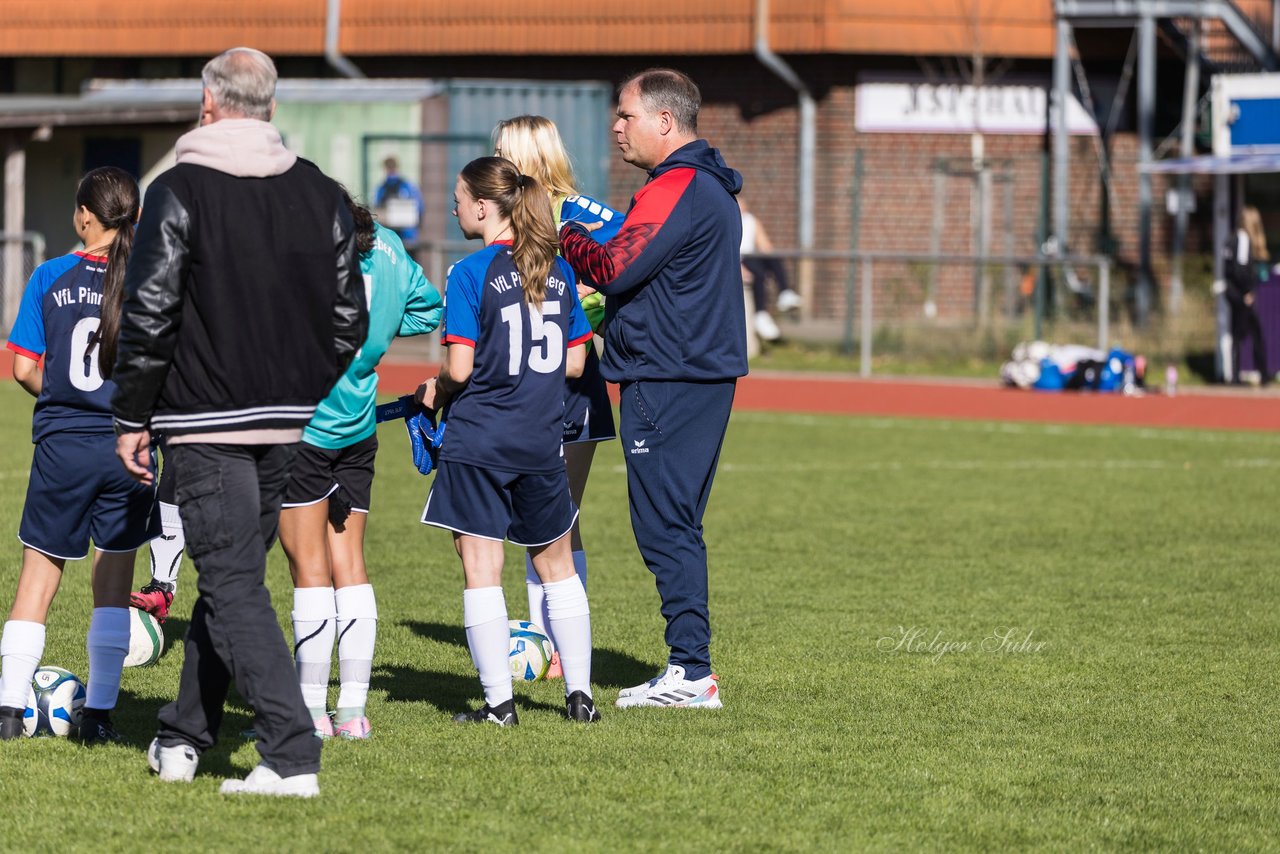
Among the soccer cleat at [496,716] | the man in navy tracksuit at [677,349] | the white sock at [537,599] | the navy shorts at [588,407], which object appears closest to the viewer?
the soccer cleat at [496,716]

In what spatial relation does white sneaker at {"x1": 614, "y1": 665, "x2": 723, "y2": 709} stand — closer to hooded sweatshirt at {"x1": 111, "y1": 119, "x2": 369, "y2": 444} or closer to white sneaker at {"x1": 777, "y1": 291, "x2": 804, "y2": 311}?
hooded sweatshirt at {"x1": 111, "y1": 119, "x2": 369, "y2": 444}

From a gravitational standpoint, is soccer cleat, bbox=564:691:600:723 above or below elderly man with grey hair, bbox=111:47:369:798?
below

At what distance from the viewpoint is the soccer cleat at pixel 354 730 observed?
221 inches

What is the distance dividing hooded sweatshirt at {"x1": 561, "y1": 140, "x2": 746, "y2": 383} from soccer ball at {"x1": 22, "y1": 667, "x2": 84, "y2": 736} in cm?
201

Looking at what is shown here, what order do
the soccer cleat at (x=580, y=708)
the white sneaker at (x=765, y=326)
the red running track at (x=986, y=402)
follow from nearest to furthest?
the soccer cleat at (x=580, y=708), the red running track at (x=986, y=402), the white sneaker at (x=765, y=326)

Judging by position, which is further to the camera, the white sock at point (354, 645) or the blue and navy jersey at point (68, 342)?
the white sock at point (354, 645)

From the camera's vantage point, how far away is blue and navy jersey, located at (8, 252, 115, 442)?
5367 mm

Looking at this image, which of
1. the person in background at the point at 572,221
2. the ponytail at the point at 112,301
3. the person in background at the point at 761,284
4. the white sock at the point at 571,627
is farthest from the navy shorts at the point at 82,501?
the person in background at the point at 761,284

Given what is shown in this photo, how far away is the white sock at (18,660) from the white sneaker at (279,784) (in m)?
1.13

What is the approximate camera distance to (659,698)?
614cm

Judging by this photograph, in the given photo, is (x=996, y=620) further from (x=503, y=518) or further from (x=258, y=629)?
(x=258, y=629)

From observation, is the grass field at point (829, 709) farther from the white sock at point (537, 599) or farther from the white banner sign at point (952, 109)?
the white banner sign at point (952, 109)

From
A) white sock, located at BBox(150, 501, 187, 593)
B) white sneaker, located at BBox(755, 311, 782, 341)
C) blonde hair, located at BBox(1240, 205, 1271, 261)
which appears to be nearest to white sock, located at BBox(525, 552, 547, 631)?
white sock, located at BBox(150, 501, 187, 593)

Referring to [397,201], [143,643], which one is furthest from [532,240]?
[397,201]
